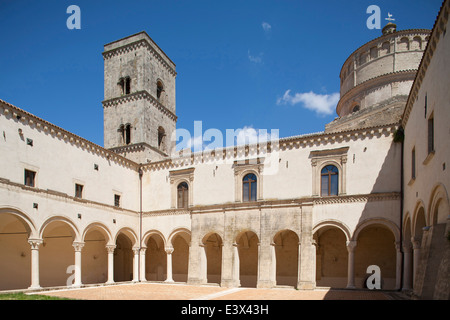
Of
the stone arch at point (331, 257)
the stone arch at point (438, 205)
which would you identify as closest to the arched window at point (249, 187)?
the stone arch at point (331, 257)

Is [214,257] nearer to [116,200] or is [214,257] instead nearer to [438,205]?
[116,200]

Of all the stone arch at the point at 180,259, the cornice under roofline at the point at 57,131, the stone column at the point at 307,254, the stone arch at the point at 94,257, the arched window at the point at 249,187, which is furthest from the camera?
the stone arch at the point at 180,259

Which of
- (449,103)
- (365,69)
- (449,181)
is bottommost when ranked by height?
(449,181)

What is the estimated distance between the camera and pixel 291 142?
21.7 m

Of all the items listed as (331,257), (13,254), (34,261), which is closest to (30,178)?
(34,261)

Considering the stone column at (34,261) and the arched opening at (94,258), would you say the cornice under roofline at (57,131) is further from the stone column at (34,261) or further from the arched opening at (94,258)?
the stone column at (34,261)

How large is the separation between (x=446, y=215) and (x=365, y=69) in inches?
773

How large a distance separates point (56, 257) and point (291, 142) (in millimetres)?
16208

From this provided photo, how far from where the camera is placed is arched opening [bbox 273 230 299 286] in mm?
22984

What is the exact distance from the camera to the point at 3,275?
19312mm

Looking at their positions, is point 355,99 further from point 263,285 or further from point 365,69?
point 263,285

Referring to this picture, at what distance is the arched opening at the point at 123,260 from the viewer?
27781 millimetres

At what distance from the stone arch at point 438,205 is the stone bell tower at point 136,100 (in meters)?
21.6
